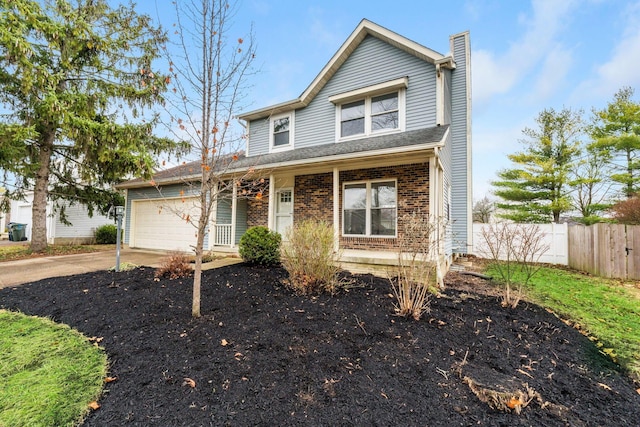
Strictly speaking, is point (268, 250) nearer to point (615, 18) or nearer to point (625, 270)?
point (625, 270)

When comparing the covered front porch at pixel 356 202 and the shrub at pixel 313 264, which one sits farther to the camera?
the covered front porch at pixel 356 202

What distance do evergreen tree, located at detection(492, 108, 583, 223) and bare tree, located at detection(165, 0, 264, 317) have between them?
15731mm

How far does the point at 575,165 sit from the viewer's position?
14.3 m

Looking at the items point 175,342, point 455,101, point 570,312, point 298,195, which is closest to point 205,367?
point 175,342

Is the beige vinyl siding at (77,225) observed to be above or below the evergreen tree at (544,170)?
below

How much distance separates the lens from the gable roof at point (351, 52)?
8422 millimetres

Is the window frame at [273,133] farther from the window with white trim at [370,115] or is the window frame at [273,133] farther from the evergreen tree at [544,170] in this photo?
the evergreen tree at [544,170]

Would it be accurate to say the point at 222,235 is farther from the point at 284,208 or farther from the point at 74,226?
the point at 74,226

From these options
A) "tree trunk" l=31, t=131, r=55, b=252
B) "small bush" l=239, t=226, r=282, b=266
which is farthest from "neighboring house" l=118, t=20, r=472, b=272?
"tree trunk" l=31, t=131, r=55, b=252

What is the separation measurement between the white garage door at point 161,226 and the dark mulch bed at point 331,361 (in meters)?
5.77

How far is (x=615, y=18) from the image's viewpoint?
336 inches

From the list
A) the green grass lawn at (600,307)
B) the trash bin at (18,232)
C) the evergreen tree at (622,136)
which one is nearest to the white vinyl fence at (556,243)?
the green grass lawn at (600,307)

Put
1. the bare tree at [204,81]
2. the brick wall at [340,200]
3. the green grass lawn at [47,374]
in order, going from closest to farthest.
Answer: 1. the green grass lawn at [47,374]
2. the bare tree at [204,81]
3. the brick wall at [340,200]

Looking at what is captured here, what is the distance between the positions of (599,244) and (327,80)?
9.77 metres
